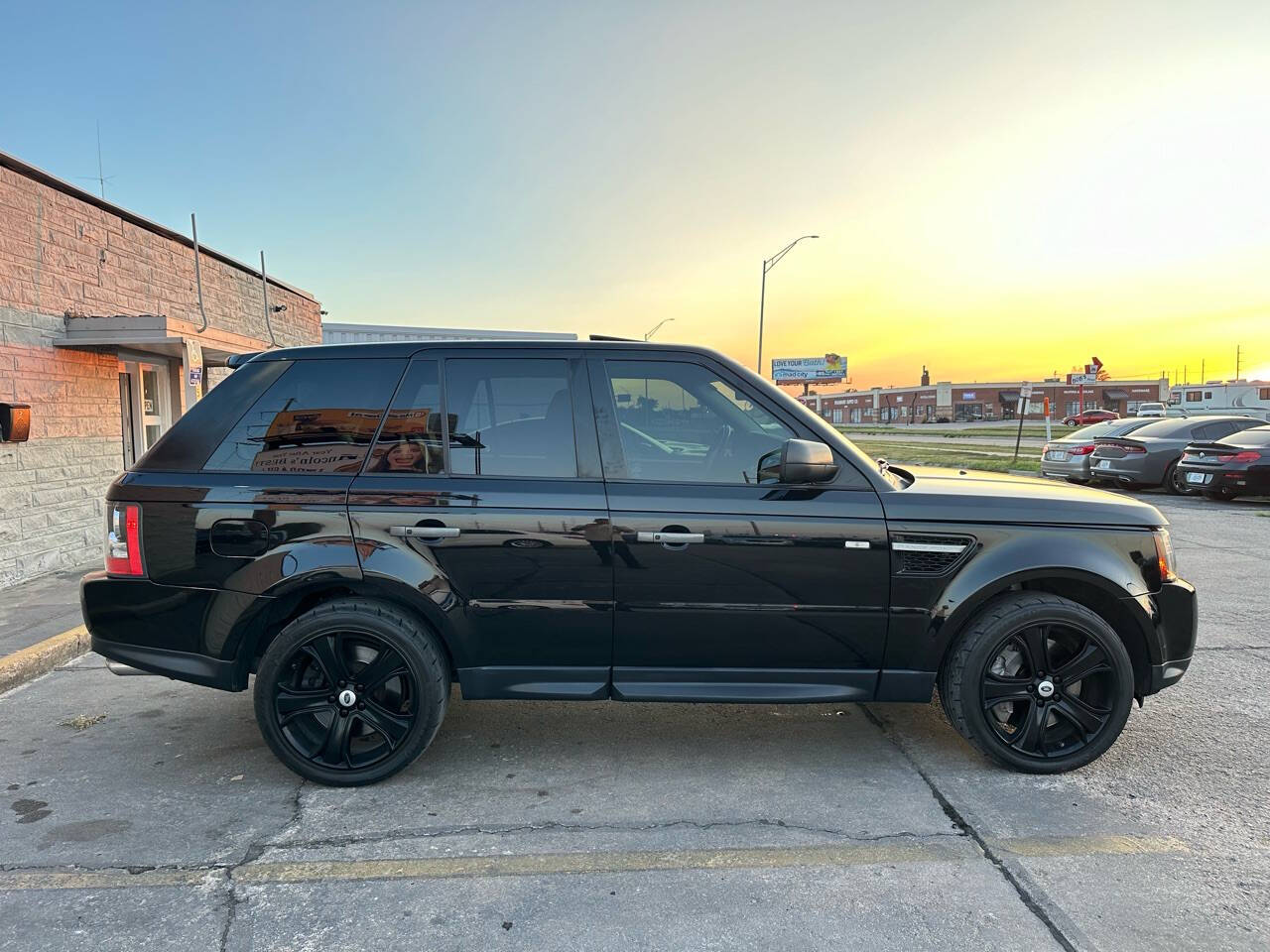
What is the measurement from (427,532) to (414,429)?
0.48 meters

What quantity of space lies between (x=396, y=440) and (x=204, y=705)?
7.31ft

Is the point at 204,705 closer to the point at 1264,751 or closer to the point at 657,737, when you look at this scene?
the point at 657,737

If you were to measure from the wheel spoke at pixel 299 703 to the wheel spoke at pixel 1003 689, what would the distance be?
2929mm

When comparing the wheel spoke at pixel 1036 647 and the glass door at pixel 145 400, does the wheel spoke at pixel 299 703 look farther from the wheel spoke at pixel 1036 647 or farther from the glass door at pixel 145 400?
the glass door at pixel 145 400

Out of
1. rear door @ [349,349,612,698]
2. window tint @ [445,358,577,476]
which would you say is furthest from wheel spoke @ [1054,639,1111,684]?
window tint @ [445,358,577,476]

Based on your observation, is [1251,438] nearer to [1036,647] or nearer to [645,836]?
[1036,647]

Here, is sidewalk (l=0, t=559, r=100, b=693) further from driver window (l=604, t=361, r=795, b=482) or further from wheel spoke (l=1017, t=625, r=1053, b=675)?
wheel spoke (l=1017, t=625, r=1053, b=675)

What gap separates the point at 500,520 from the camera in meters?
3.14

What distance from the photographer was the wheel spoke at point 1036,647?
10.6ft

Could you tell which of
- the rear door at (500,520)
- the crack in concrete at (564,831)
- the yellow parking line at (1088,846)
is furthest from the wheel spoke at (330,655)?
the yellow parking line at (1088,846)

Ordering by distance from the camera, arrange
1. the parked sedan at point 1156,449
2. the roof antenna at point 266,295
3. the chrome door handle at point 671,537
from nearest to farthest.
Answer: the chrome door handle at point 671,537
the roof antenna at point 266,295
the parked sedan at point 1156,449

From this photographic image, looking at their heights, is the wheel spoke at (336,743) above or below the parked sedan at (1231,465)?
below

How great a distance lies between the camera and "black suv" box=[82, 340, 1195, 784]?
3.15m

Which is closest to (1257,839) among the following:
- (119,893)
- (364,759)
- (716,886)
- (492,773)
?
(716,886)
